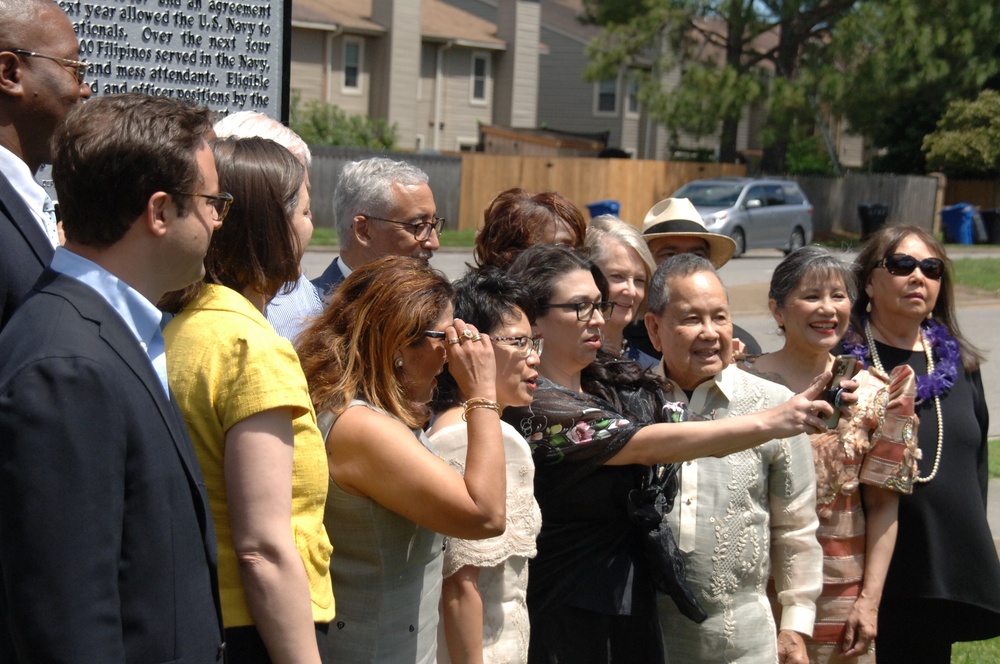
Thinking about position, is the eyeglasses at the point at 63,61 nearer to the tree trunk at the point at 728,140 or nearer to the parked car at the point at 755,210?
the parked car at the point at 755,210

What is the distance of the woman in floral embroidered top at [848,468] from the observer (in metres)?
3.98

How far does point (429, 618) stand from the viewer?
282 centimetres

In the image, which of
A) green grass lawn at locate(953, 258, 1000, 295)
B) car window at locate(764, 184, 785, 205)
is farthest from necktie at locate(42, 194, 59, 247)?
car window at locate(764, 184, 785, 205)

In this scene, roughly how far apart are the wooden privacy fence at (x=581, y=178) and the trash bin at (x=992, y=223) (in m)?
7.21

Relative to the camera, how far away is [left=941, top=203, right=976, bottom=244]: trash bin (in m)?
29.9

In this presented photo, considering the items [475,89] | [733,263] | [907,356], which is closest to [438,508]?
[907,356]

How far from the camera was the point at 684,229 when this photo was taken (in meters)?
5.26

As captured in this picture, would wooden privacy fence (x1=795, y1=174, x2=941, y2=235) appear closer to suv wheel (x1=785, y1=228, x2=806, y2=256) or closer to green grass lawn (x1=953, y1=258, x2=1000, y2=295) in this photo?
suv wheel (x1=785, y1=228, x2=806, y2=256)

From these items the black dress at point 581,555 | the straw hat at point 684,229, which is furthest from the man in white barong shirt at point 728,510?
the straw hat at point 684,229

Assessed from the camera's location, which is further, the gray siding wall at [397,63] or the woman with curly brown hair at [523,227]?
the gray siding wall at [397,63]

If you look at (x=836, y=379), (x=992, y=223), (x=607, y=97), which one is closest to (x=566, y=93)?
(x=607, y=97)

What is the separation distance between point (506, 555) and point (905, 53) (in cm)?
2959

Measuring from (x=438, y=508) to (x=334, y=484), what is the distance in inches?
10.7

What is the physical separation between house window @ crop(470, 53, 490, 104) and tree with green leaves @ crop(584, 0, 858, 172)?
8.89 meters
